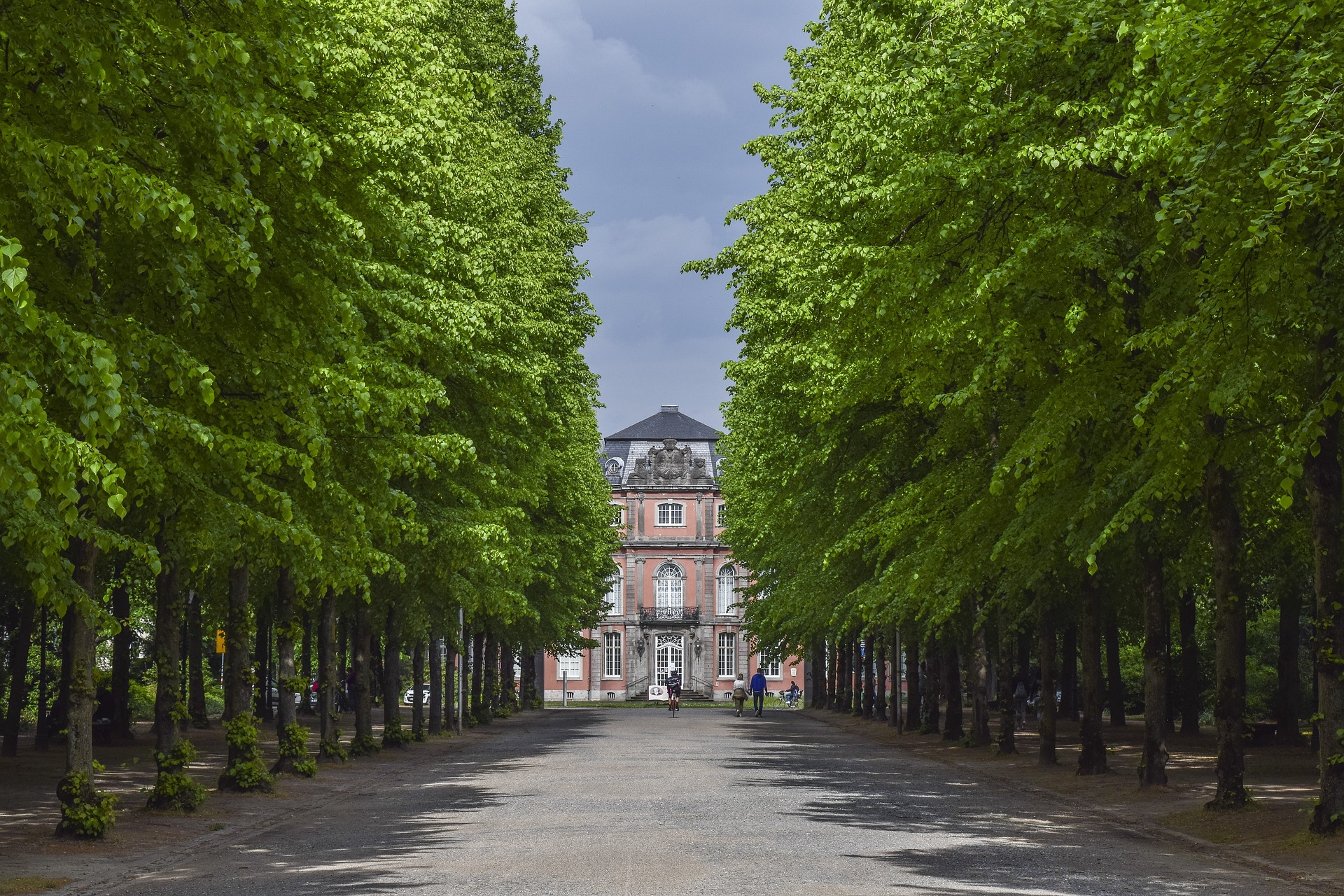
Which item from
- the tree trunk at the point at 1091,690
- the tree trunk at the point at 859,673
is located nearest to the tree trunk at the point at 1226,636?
the tree trunk at the point at 1091,690

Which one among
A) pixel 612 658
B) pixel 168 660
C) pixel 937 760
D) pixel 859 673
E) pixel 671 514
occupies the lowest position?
pixel 612 658

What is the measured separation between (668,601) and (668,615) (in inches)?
39.2

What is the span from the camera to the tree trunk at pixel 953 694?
35344 mm

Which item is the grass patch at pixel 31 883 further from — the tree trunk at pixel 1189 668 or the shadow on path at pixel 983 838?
the tree trunk at pixel 1189 668

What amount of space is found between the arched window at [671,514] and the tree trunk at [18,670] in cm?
7955

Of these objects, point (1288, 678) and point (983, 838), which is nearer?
point (983, 838)

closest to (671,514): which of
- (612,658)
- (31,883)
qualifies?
(612,658)

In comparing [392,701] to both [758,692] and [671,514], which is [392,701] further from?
[671,514]

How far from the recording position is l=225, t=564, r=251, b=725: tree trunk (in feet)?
66.7

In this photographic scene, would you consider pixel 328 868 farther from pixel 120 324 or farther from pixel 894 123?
pixel 894 123

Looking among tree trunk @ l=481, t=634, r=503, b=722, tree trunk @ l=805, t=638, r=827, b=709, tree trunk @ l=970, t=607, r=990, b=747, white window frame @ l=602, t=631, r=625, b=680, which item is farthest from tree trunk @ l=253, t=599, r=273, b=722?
white window frame @ l=602, t=631, r=625, b=680

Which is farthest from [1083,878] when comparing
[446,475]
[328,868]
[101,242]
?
[446,475]

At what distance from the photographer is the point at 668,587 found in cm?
11156

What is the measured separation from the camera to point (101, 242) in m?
14.9
